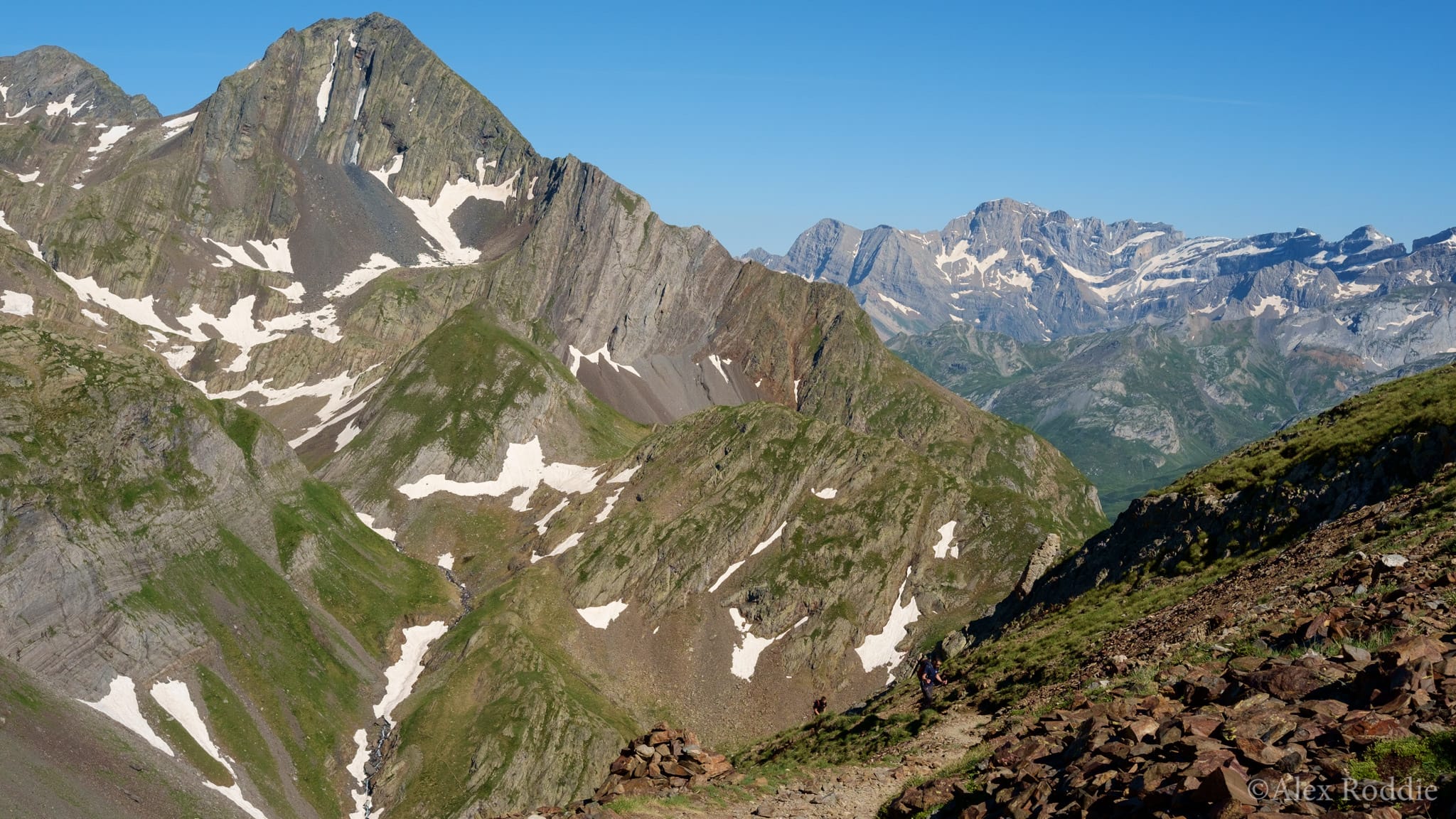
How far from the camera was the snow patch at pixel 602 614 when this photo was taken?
169 m

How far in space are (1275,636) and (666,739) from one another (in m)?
25.5

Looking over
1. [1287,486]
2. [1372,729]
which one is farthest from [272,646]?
[1372,729]

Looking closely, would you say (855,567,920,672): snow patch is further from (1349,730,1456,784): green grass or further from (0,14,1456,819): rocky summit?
(1349,730,1456,784): green grass

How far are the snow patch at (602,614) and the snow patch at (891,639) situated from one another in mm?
42381

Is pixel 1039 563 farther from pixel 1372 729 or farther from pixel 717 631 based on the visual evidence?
pixel 717 631

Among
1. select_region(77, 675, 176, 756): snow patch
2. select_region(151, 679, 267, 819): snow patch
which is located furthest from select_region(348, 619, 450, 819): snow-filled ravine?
select_region(77, 675, 176, 756): snow patch

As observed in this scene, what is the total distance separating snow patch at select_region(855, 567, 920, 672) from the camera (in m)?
162

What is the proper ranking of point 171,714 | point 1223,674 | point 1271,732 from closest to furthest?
point 1271,732
point 1223,674
point 171,714

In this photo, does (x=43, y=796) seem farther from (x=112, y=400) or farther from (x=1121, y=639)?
(x=1121, y=639)

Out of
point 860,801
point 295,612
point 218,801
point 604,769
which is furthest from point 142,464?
point 860,801

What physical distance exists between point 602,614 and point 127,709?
77222mm

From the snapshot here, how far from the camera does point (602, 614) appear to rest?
172 meters

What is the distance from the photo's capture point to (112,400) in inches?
5507

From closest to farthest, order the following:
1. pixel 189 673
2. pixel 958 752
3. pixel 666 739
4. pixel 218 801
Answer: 1. pixel 958 752
2. pixel 666 739
3. pixel 218 801
4. pixel 189 673
